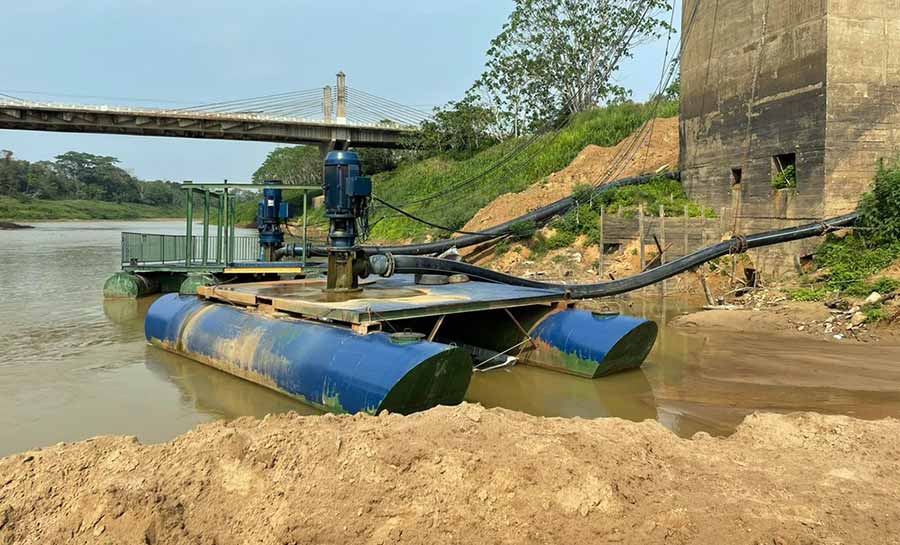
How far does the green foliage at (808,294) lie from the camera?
13.2 metres

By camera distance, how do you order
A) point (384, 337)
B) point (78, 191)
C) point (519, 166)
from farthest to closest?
point (78, 191), point (519, 166), point (384, 337)

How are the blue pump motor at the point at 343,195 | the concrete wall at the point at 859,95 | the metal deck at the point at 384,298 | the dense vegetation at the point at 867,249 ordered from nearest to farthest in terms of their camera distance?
the metal deck at the point at 384,298, the blue pump motor at the point at 343,195, the dense vegetation at the point at 867,249, the concrete wall at the point at 859,95

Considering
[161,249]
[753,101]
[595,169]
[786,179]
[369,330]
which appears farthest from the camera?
[595,169]

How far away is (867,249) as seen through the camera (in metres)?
13.6

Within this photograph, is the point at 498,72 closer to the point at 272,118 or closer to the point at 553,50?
the point at 553,50

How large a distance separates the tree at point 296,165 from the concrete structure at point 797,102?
66.0 m

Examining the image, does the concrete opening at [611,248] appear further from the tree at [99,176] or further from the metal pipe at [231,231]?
the tree at [99,176]

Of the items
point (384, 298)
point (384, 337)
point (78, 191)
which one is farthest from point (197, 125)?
point (78, 191)

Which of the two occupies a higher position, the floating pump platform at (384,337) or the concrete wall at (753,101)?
the concrete wall at (753,101)

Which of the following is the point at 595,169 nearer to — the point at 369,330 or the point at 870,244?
the point at 870,244

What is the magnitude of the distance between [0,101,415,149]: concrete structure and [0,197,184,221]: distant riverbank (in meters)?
37.6

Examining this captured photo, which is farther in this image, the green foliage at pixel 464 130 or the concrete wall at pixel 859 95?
the green foliage at pixel 464 130

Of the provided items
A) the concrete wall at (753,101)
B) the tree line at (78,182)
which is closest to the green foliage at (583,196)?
the concrete wall at (753,101)

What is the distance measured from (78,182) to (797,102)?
132 meters
